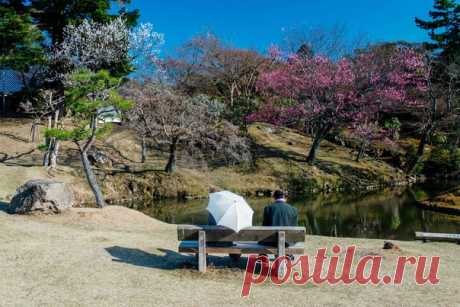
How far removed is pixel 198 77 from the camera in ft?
133

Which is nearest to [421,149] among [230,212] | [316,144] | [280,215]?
[316,144]

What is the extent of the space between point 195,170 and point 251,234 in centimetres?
2273

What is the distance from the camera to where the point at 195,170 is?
3083 centimetres

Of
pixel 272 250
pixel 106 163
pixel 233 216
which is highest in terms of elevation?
pixel 106 163

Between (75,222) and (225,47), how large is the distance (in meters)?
30.7

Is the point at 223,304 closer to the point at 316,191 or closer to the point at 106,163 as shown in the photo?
the point at 106,163

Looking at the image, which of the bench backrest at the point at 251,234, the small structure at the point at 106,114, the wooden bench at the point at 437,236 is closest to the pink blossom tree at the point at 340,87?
the small structure at the point at 106,114

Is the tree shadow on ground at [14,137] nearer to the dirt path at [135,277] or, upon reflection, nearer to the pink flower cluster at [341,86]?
the pink flower cluster at [341,86]

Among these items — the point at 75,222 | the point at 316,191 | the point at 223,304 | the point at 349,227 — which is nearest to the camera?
the point at 223,304

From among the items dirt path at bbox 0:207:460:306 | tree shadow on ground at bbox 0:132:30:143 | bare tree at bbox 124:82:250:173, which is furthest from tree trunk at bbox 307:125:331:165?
dirt path at bbox 0:207:460:306

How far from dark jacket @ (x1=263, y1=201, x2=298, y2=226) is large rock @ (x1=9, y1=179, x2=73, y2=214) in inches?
290

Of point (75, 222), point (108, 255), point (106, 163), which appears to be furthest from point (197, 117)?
point (108, 255)

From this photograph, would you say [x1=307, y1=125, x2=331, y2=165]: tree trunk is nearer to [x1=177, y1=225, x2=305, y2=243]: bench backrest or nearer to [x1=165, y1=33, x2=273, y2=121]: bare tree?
[x1=165, y1=33, x2=273, y2=121]: bare tree

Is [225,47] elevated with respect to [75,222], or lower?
elevated
